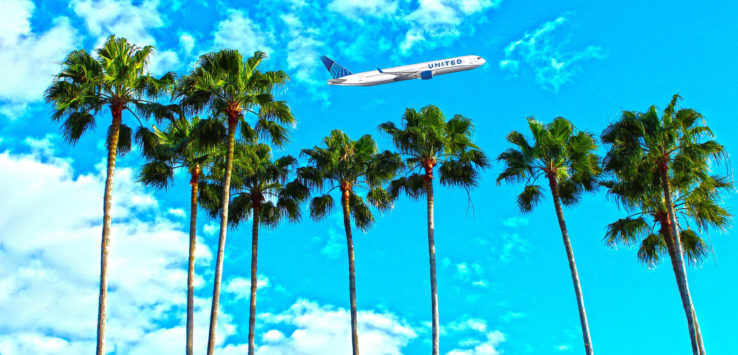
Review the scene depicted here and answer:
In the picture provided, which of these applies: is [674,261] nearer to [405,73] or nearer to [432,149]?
[432,149]

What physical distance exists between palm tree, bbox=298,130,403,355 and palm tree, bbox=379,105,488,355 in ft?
3.08

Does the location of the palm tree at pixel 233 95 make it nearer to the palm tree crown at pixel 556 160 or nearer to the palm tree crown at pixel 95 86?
the palm tree crown at pixel 95 86

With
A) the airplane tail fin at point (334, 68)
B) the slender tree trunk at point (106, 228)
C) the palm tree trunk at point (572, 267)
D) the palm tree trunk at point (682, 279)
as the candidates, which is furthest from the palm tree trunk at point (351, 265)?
the airplane tail fin at point (334, 68)

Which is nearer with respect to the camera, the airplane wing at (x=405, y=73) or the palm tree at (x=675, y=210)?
the palm tree at (x=675, y=210)

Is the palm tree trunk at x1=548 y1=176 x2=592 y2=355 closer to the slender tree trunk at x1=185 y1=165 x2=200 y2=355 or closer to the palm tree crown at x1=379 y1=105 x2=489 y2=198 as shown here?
the palm tree crown at x1=379 y1=105 x2=489 y2=198

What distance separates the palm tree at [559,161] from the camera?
1203 inches

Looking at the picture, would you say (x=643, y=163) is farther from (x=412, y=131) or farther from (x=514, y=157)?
(x=412, y=131)

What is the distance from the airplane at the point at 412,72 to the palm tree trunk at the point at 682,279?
79832mm

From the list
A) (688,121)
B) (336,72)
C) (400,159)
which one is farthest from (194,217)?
(336,72)

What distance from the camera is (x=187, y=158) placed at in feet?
106

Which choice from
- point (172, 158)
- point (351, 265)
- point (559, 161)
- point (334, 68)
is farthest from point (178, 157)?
point (334, 68)

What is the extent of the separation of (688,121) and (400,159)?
12574 mm

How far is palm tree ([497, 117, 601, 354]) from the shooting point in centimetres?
3055

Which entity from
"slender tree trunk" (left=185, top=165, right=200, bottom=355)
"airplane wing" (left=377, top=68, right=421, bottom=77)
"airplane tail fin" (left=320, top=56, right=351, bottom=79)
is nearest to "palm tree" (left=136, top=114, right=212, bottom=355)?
"slender tree trunk" (left=185, top=165, right=200, bottom=355)
